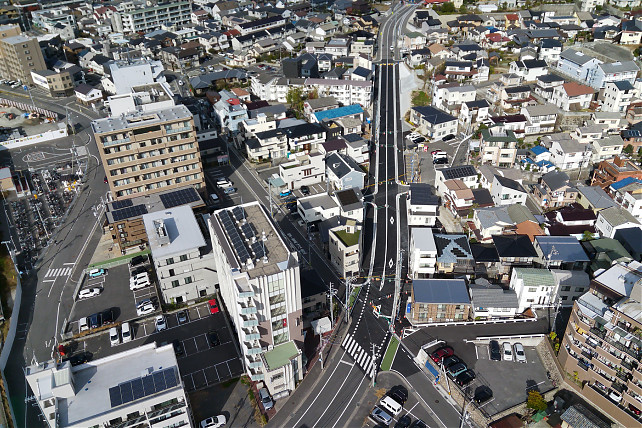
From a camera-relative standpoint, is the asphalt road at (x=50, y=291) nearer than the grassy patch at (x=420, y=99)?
Yes

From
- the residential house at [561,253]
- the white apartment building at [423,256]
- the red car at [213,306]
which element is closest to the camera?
the red car at [213,306]

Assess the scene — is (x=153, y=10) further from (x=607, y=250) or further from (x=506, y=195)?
(x=607, y=250)

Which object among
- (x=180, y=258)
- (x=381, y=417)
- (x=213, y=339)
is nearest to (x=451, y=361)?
(x=381, y=417)

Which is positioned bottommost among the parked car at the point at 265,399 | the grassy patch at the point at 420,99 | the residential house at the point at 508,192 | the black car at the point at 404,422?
the black car at the point at 404,422

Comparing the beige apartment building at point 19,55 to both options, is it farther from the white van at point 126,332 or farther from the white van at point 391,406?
the white van at point 391,406

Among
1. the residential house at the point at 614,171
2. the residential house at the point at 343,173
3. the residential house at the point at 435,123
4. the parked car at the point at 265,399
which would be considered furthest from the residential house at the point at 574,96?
the parked car at the point at 265,399

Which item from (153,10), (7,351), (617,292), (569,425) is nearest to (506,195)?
(617,292)
